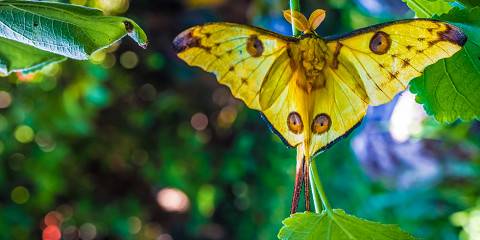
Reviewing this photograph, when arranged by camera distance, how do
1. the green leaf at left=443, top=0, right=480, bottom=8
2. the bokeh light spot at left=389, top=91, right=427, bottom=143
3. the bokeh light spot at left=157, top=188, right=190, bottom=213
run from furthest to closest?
the bokeh light spot at left=157, top=188, right=190, bottom=213, the bokeh light spot at left=389, top=91, right=427, bottom=143, the green leaf at left=443, top=0, right=480, bottom=8

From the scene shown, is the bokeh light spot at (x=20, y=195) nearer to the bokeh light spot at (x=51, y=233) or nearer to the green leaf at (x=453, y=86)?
the bokeh light spot at (x=51, y=233)

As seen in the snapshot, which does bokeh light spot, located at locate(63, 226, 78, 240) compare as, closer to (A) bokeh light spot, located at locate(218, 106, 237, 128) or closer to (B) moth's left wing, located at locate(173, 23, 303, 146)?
(A) bokeh light spot, located at locate(218, 106, 237, 128)

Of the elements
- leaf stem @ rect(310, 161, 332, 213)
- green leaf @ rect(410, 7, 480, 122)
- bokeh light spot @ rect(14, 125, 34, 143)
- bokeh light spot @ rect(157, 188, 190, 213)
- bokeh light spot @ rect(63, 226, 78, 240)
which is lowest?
leaf stem @ rect(310, 161, 332, 213)

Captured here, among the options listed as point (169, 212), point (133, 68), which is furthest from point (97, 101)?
point (169, 212)

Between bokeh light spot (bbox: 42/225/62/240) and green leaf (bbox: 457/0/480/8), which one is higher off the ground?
green leaf (bbox: 457/0/480/8)

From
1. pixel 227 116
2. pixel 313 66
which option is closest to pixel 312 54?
pixel 313 66

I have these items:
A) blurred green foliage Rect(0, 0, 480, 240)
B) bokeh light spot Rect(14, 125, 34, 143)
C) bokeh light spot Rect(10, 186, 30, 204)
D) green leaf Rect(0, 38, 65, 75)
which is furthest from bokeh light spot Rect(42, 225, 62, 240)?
green leaf Rect(0, 38, 65, 75)
